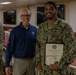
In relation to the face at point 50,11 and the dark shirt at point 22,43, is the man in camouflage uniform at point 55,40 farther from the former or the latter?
the dark shirt at point 22,43

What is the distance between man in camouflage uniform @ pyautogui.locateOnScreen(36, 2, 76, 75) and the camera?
7.27ft

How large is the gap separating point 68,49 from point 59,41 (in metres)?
0.14

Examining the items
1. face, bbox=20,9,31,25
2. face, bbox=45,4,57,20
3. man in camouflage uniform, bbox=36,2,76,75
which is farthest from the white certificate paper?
face, bbox=20,9,31,25

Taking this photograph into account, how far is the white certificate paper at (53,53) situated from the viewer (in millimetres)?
2268

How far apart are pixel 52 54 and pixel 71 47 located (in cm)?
24

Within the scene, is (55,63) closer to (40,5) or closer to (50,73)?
(50,73)

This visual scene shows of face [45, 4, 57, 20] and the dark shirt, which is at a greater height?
face [45, 4, 57, 20]

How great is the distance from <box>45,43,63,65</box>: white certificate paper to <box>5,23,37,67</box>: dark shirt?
0.36 meters

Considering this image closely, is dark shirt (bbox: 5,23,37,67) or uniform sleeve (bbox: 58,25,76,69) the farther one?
dark shirt (bbox: 5,23,37,67)

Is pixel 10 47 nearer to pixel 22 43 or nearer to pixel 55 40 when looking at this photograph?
pixel 22 43

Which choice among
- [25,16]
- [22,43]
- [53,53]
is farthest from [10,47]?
[53,53]

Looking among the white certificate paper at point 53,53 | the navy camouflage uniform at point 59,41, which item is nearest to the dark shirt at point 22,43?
the navy camouflage uniform at point 59,41

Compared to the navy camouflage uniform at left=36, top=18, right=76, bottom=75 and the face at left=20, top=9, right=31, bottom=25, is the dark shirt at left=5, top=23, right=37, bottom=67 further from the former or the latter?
the navy camouflage uniform at left=36, top=18, right=76, bottom=75

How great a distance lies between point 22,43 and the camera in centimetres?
262
